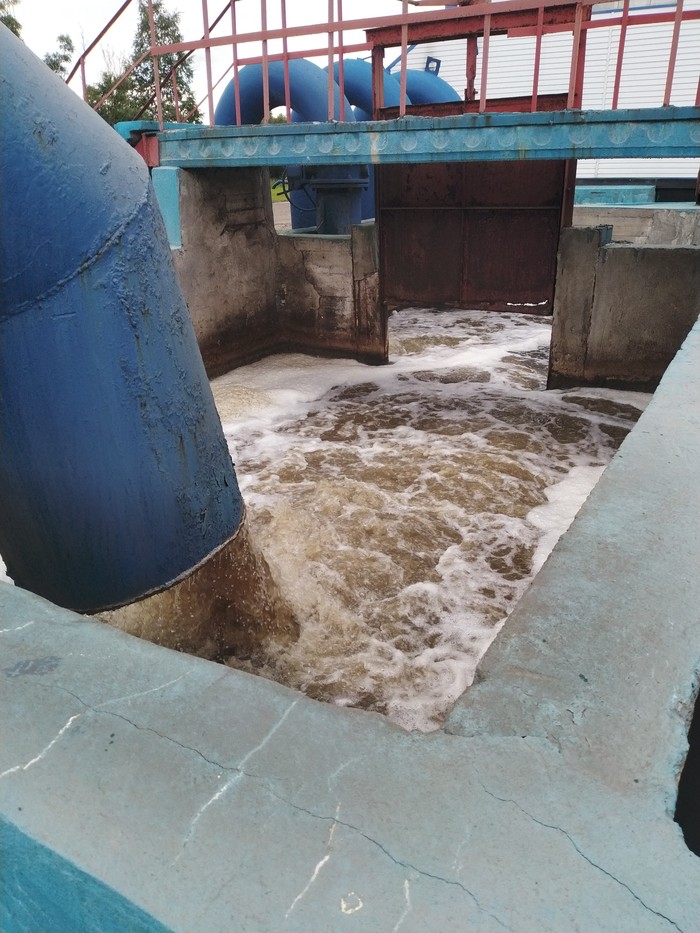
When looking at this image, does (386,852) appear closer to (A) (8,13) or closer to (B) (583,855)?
(B) (583,855)

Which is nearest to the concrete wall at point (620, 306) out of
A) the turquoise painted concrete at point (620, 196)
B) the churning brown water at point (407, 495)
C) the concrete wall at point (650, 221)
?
the churning brown water at point (407, 495)

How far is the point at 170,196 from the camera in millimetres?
7586

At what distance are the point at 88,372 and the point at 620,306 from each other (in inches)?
259

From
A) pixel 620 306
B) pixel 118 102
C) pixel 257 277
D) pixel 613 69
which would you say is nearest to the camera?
pixel 620 306

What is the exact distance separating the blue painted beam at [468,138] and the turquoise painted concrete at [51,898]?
20.2 feet

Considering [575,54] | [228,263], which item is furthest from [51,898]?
[228,263]

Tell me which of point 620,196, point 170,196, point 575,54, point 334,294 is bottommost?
point 334,294

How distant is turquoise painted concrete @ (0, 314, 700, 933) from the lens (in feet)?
3.38

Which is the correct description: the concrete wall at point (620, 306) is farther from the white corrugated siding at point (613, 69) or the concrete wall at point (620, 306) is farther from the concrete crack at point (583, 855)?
the white corrugated siding at point (613, 69)

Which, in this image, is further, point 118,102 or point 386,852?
point 118,102

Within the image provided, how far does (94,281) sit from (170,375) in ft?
1.45

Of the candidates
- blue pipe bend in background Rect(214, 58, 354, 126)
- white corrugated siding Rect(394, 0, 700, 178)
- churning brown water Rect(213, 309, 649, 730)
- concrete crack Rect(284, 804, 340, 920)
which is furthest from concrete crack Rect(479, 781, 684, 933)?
white corrugated siding Rect(394, 0, 700, 178)

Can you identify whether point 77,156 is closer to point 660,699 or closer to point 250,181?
point 660,699

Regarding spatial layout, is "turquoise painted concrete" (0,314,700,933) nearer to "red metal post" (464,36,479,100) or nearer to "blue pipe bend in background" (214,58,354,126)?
"red metal post" (464,36,479,100)
